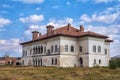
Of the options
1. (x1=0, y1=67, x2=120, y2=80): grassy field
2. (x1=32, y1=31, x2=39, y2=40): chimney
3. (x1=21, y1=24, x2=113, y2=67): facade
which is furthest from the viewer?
(x1=32, y1=31, x2=39, y2=40): chimney

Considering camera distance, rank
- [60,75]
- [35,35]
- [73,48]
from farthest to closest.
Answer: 1. [35,35]
2. [73,48]
3. [60,75]

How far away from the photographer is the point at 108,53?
6438 cm

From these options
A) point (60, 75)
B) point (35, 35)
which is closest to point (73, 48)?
point (35, 35)

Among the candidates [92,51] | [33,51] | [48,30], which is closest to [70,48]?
[92,51]

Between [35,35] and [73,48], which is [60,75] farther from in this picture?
[35,35]

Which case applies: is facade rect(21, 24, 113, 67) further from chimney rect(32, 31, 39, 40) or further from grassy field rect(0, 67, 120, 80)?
grassy field rect(0, 67, 120, 80)

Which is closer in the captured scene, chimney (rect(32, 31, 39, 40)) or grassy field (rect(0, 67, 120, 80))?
grassy field (rect(0, 67, 120, 80))

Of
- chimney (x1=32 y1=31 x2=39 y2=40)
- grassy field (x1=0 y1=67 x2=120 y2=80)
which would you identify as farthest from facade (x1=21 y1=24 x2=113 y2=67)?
grassy field (x1=0 y1=67 x2=120 y2=80)

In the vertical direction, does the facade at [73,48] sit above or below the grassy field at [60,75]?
above

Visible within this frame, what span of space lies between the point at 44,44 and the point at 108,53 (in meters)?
18.0

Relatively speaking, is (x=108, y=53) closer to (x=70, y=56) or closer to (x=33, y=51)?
(x=70, y=56)

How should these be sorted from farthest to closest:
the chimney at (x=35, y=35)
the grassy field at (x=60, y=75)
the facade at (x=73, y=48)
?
the chimney at (x=35, y=35) → the facade at (x=73, y=48) → the grassy field at (x=60, y=75)

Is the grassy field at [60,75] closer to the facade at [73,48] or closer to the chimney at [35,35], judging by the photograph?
the facade at [73,48]

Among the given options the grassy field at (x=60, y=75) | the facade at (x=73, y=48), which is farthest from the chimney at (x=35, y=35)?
the grassy field at (x=60, y=75)
